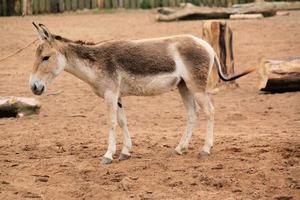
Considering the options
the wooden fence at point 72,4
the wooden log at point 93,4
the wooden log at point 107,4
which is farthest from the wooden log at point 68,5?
the wooden log at point 107,4

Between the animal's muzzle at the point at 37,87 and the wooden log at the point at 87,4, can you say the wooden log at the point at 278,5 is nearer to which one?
the wooden log at the point at 87,4

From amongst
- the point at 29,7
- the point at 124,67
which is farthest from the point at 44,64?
the point at 29,7

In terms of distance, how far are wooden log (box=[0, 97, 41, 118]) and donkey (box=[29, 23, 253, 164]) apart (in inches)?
111

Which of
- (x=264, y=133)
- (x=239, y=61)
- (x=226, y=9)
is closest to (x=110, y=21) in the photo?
(x=226, y=9)

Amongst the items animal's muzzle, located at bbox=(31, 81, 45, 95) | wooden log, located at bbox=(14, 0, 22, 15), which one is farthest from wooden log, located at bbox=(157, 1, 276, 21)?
animal's muzzle, located at bbox=(31, 81, 45, 95)

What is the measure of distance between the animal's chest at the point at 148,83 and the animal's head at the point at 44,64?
82 centimetres

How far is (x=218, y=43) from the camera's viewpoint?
12602 mm

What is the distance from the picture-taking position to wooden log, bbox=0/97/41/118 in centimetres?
1054

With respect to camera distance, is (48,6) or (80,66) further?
(48,6)

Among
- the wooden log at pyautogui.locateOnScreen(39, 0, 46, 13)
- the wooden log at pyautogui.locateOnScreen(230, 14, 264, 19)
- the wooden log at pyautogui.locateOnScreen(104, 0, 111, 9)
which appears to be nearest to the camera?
the wooden log at pyautogui.locateOnScreen(230, 14, 264, 19)

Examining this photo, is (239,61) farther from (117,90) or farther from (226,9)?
(117,90)

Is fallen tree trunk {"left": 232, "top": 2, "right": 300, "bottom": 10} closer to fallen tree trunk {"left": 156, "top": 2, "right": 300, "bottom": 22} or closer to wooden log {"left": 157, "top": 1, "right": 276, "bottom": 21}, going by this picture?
fallen tree trunk {"left": 156, "top": 2, "right": 300, "bottom": 22}

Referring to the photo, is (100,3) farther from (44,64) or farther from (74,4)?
(44,64)

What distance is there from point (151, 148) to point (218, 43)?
4576 millimetres
